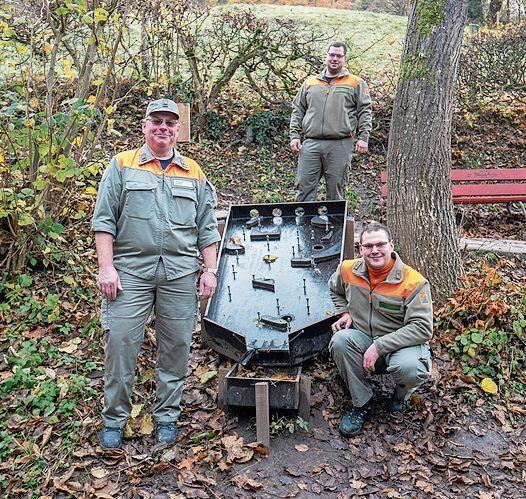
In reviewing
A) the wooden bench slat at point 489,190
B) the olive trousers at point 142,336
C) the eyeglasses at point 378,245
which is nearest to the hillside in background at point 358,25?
the wooden bench slat at point 489,190

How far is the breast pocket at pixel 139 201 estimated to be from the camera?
3768 mm

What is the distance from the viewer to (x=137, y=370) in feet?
16.0

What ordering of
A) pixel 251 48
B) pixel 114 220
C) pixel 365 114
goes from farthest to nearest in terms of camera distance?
pixel 251 48, pixel 365 114, pixel 114 220

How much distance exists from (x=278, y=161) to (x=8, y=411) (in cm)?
708

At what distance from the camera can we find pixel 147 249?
381cm

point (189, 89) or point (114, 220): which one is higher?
point (189, 89)

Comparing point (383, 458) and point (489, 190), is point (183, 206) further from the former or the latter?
point (489, 190)


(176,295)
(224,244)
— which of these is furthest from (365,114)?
(176,295)

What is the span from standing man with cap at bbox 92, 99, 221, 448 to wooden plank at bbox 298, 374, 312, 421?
0.89m

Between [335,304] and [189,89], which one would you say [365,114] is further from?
[189,89]

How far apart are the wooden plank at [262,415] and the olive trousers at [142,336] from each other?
1.94ft

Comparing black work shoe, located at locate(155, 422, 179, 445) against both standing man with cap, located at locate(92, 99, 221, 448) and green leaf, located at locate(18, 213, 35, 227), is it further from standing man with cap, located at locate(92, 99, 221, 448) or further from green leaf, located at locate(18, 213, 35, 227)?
green leaf, located at locate(18, 213, 35, 227)

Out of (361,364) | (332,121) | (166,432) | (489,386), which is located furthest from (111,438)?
(332,121)

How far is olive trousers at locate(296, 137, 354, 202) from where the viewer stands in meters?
6.79
